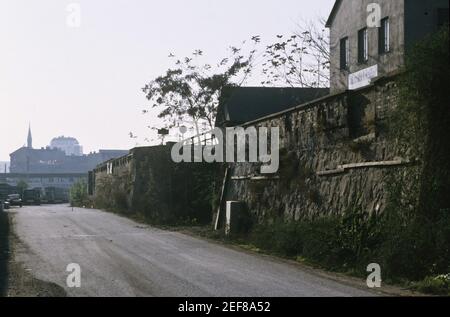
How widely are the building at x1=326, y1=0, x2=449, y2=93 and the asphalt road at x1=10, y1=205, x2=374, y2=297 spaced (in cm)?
1057

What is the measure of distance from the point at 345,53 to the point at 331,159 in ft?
46.5

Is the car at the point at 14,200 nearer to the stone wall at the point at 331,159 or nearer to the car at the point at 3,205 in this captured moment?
the car at the point at 3,205

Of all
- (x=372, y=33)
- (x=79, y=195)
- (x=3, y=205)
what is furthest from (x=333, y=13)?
(x=79, y=195)

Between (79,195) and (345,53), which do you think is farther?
(79,195)

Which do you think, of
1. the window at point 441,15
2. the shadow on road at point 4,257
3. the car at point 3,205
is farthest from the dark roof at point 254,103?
the shadow on road at point 4,257

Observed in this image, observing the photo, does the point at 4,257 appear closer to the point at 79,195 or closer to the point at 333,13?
the point at 333,13

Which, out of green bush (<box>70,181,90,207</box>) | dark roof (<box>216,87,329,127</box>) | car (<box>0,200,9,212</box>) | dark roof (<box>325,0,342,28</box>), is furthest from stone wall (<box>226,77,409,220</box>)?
green bush (<box>70,181,90,207</box>)

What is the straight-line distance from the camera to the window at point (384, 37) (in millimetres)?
27047

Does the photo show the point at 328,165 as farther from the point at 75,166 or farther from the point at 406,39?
the point at 75,166

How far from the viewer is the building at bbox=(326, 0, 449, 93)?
2558 centimetres

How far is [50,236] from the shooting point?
877 inches

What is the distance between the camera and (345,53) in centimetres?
3122

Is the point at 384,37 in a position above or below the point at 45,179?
above

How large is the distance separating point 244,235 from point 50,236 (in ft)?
21.8
